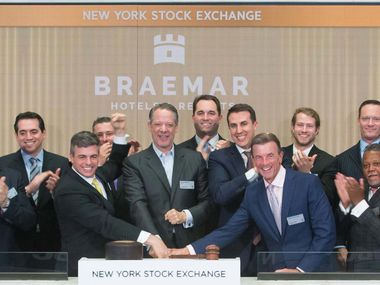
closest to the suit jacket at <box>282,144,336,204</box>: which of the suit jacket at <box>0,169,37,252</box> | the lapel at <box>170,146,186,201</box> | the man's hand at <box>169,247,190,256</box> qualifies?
the lapel at <box>170,146,186,201</box>

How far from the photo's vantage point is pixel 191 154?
559cm

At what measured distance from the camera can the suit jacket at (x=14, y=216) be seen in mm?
5500

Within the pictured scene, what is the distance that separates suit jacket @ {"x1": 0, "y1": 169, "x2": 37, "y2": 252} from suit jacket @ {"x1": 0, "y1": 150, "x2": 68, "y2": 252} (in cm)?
10

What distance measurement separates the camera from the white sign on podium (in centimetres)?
405

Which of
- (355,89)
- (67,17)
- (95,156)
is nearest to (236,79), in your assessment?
(355,89)

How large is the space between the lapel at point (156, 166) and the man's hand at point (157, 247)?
519mm

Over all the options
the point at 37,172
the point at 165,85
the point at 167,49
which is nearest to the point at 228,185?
the point at 37,172

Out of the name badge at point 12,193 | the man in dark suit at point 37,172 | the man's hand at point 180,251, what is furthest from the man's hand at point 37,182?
the man's hand at point 180,251

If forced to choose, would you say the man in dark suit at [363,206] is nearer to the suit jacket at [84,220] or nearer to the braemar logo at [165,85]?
the suit jacket at [84,220]

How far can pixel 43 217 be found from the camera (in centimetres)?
585

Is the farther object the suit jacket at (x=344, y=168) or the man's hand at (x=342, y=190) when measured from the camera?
the suit jacket at (x=344, y=168)

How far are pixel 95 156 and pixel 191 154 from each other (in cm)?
62

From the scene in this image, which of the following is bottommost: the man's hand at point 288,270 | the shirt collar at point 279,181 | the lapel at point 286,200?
the man's hand at point 288,270

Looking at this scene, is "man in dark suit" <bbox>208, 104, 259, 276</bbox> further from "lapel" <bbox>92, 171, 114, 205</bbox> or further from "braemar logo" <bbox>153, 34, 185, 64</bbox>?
"braemar logo" <bbox>153, 34, 185, 64</bbox>
